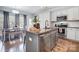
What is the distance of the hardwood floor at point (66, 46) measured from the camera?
6.16ft

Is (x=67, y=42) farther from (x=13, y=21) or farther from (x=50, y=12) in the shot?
(x=13, y=21)

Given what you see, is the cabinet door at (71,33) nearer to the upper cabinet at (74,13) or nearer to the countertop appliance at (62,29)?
the countertop appliance at (62,29)

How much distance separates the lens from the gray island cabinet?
1896 mm

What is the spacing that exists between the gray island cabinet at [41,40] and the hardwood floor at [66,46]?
3.3 inches

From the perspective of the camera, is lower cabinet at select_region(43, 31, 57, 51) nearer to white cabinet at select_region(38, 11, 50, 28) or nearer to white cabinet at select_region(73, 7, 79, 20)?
white cabinet at select_region(38, 11, 50, 28)

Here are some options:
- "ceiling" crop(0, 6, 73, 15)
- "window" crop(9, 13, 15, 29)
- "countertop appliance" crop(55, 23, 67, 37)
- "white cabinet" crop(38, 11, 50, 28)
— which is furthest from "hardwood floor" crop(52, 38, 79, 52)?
"window" crop(9, 13, 15, 29)

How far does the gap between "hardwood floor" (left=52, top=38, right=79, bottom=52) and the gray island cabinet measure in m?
0.08

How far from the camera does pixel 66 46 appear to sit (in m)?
1.88

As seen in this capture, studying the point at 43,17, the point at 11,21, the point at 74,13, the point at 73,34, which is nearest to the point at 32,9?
the point at 43,17

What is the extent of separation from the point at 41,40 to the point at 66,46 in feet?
1.39

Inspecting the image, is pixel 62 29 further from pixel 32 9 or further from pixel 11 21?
pixel 11 21
